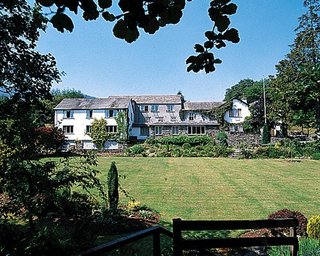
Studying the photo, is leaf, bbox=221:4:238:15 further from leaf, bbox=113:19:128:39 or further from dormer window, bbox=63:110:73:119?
dormer window, bbox=63:110:73:119

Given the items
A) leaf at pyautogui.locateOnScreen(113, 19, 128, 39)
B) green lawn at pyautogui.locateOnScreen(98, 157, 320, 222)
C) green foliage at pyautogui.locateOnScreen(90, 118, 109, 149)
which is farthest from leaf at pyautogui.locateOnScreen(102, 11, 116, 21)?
green foliage at pyautogui.locateOnScreen(90, 118, 109, 149)

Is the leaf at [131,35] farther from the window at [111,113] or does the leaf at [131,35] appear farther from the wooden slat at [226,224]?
the window at [111,113]

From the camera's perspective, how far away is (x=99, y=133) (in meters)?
44.5

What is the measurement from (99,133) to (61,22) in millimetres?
43654

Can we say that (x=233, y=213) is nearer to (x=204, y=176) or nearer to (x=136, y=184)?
(x=136, y=184)

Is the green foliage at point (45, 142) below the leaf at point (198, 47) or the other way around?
below

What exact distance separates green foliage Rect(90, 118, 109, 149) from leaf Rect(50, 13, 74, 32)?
142ft

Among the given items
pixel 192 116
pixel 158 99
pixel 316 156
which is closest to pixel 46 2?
pixel 316 156

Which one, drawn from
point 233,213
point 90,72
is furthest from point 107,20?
point 233,213

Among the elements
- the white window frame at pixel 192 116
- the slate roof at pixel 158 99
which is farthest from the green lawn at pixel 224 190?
the slate roof at pixel 158 99

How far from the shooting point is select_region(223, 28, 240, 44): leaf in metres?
2.17

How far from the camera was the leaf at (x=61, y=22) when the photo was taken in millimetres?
1628

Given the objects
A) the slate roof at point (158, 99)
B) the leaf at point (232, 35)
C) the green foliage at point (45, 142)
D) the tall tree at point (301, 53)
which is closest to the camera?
the leaf at point (232, 35)

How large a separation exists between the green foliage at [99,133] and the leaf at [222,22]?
4307cm
